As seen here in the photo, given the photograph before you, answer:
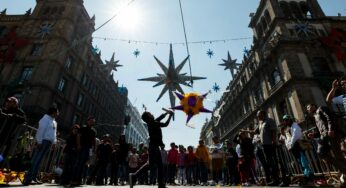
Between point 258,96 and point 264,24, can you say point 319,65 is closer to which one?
point 258,96

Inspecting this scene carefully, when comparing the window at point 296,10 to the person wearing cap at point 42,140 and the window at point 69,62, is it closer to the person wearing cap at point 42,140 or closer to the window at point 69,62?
the person wearing cap at point 42,140

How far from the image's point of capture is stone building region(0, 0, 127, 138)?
25.2 meters

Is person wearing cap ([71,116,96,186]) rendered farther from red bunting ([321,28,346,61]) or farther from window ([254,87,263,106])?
red bunting ([321,28,346,61])

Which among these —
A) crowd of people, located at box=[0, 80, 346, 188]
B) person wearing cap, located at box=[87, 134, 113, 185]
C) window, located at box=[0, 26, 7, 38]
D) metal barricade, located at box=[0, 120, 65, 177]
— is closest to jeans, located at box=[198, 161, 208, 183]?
crowd of people, located at box=[0, 80, 346, 188]

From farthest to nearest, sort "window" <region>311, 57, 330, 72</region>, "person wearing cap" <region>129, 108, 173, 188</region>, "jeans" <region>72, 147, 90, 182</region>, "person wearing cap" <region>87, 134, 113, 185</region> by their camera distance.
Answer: "window" <region>311, 57, 330, 72</region> < "person wearing cap" <region>87, 134, 113, 185</region> < "jeans" <region>72, 147, 90, 182</region> < "person wearing cap" <region>129, 108, 173, 188</region>

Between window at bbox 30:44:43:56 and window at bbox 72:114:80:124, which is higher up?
window at bbox 30:44:43:56

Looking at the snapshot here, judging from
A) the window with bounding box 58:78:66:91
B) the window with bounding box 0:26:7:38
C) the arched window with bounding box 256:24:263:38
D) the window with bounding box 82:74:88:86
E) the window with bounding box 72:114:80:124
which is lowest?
the window with bounding box 72:114:80:124

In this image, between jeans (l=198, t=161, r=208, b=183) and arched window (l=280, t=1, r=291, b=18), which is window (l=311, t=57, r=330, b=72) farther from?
jeans (l=198, t=161, r=208, b=183)

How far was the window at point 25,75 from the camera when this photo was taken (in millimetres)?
26172

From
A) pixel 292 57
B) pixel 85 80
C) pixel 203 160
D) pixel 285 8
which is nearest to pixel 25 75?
pixel 85 80

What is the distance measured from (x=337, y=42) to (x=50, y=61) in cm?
3230


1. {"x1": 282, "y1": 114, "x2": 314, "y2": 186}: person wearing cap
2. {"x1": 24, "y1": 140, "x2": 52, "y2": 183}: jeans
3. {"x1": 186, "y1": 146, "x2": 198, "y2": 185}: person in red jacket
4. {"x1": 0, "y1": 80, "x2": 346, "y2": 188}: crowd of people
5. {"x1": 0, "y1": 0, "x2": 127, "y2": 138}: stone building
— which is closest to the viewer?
{"x1": 0, "y1": 80, "x2": 346, "y2": 188}: crowd of people

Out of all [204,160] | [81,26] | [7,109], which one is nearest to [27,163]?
[7,109]

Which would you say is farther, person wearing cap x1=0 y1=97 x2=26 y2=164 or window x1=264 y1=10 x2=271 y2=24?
window x1=264 y1=10 x2=271 y2=24
